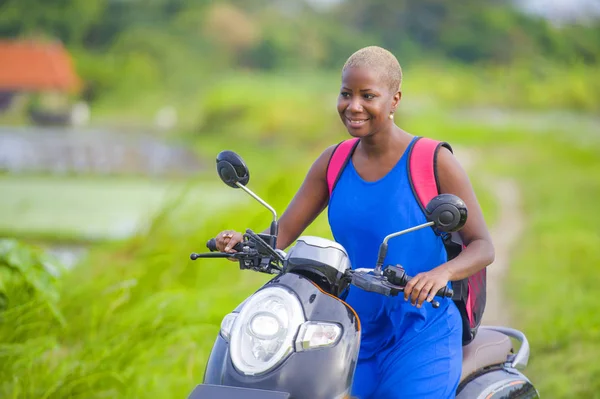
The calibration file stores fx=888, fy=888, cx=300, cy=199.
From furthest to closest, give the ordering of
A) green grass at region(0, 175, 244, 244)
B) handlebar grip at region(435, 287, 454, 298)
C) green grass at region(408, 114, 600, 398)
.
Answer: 1. green grass at region(0, 175, 244, 244)
2. green grass at region(408, 114, 600, 398)
3. handlebar grip at region(435, 287, 454, 298)

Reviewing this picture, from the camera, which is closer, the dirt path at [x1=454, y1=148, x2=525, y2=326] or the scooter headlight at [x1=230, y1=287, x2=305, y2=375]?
the scooter headlight at [x1=230, y1=287, x2=305, y2=375]

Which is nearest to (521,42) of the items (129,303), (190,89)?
(190,89)

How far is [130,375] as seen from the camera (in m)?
3.62

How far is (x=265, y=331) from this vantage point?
202 centimetres

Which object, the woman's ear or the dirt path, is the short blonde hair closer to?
the woman's ear

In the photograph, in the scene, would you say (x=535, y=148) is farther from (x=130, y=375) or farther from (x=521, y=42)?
(x=130, y=375)

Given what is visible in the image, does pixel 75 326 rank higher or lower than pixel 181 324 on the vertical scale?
lower

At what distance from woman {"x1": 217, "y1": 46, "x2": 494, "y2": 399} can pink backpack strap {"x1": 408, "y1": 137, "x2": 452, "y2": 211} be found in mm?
17

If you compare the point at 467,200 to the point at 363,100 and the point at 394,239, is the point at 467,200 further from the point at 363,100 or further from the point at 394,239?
the point at 363,100

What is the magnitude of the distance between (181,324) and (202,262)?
5.57ft

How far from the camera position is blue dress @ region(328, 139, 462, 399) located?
92.3 inches

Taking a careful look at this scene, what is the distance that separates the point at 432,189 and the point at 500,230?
21.9 feet

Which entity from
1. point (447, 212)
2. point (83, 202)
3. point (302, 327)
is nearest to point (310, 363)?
point (302, 327)

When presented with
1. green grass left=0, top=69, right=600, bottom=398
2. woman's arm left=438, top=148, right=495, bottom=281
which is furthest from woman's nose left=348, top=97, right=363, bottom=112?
green grass left=0, top=69, right=600, bottom=398
